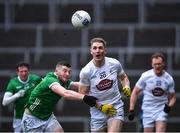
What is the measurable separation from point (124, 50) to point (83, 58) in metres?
1.04

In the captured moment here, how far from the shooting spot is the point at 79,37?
18281mm

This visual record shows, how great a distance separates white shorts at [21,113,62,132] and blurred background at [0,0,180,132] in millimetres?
5417

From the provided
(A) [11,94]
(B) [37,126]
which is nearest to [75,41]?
(A) [11,94]

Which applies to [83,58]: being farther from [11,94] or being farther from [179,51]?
[11,94]

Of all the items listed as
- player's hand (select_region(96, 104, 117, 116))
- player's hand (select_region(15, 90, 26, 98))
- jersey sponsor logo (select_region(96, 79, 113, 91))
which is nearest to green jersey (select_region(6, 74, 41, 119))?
player's hand (select_region(15, 90, 26, 98))

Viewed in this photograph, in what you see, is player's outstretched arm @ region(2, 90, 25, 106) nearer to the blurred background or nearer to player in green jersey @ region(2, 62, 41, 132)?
player in green jersey @ region(2, 62, 41, 132)

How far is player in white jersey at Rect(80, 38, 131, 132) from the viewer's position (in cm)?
1097

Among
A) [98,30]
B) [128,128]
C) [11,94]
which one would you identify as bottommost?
[128,128]

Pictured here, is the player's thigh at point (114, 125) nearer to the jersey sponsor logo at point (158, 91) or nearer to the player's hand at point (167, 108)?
the player's hand at point (167, 108)

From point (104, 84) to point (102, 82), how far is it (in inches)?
1.9

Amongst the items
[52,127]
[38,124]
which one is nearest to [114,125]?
[52,127]

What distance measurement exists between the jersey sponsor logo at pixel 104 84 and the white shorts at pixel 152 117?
222cm

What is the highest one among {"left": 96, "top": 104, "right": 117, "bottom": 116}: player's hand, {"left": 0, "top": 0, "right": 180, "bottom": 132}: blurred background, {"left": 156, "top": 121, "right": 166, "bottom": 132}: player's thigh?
{"left": 0, "top": 0, "right": 180, "bottom": 132}: blurred background

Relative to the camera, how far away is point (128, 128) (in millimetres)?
16891
